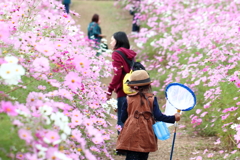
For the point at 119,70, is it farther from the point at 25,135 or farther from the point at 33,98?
the point at 25,135

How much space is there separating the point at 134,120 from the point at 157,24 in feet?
19.8

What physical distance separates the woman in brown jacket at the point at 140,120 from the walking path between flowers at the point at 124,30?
114cm

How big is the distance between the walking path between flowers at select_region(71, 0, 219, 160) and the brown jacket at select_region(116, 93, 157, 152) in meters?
1.15

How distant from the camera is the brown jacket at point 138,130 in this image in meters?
3.05

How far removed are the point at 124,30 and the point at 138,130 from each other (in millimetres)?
9926

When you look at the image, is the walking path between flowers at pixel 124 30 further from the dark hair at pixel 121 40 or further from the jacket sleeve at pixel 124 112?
the dark hair at pixel 121 40

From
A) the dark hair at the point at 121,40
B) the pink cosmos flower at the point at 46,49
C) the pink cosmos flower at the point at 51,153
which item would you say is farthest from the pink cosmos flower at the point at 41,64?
the dark hair at the point at 121,40

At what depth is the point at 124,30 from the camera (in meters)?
→ 12.7

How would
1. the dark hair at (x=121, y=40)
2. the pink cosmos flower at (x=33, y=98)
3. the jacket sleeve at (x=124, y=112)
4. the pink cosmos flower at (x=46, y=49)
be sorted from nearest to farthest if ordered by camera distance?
the pink cosmos flower at (x=33, y=98) < the pink cosmos flower at (x=46, y=49) < the jacket sleeve at (x=124, y=112) < the dark hair at (x=121, y=40)

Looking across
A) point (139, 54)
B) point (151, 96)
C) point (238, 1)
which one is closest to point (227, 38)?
point (238, 1)

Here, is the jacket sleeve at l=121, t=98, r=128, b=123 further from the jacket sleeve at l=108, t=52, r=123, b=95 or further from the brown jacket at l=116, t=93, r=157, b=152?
the jacket sleeve at l=108, t=52, r=123, b=95

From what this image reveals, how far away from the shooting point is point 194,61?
19.5 feet

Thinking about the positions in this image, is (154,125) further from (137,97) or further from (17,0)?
(17,0)

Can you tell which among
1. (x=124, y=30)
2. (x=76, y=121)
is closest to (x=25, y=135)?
(x=76, y=121)
